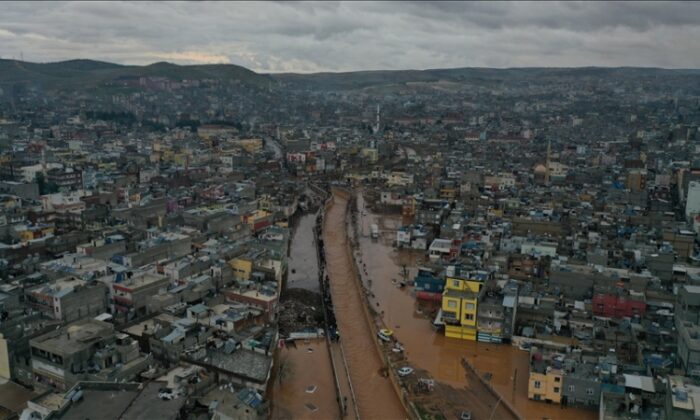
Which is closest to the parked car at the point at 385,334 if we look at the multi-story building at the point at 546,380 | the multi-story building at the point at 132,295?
the multi-story building at the point at 546,380

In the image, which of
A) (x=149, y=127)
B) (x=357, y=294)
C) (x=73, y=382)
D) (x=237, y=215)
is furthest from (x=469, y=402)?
(x=149, y=127)

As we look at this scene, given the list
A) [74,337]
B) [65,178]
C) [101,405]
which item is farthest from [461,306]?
[65,178]

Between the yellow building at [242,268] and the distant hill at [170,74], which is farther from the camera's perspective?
the distant hill at [170,74]

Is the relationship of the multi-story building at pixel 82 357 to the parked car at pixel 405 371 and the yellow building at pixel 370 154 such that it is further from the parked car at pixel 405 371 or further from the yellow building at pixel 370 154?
the yellow building at pixel 370 154

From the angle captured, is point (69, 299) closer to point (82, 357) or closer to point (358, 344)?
point (82, 357)

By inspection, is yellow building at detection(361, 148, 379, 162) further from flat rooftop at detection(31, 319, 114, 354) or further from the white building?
flat rooftop at detection(31, 319, 114, 354)

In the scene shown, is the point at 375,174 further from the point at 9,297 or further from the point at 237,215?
the point at 9,297
